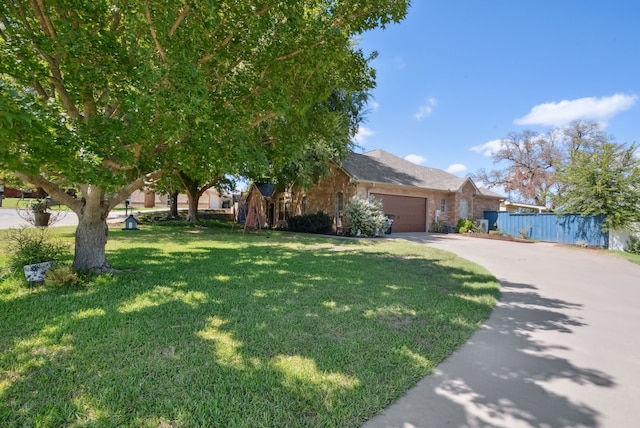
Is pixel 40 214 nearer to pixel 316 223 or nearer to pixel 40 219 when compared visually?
pixel 40 219

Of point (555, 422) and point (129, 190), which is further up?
point (129, 190)

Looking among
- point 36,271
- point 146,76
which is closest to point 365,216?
point 146,76

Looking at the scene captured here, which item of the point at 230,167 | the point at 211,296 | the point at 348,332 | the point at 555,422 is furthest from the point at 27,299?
the point at 555,422

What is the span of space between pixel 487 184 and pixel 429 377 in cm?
3822

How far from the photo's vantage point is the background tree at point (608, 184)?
12336 mm

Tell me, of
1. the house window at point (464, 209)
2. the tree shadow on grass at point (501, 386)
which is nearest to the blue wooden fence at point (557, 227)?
the house window at point (464, 209)

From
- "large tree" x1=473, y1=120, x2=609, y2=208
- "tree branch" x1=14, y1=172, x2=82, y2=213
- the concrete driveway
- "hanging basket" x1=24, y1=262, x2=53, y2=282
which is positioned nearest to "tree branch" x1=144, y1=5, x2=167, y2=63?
"tree branch" x1=14, y1=172, x2=82, y2=213

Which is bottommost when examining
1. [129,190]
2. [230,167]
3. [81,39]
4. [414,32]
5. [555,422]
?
[555,422]

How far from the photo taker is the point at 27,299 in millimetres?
4453

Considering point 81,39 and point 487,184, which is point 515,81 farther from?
point 487,184

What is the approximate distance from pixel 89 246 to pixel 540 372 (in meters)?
7.35

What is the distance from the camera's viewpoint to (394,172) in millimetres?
20297

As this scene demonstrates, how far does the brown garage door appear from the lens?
1875 centimetres

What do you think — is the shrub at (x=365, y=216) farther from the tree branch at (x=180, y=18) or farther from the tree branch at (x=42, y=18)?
the tree branch at (x=42, y=18)
